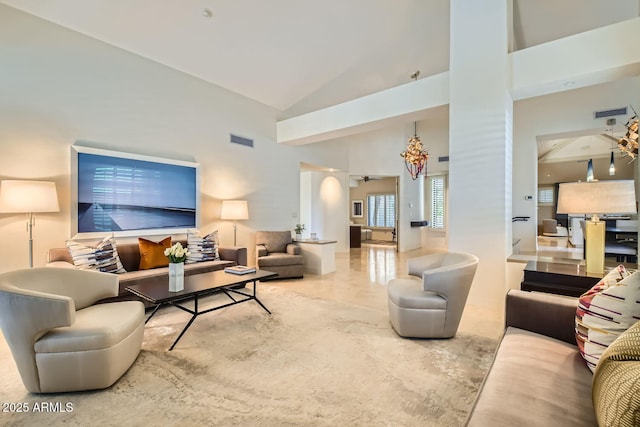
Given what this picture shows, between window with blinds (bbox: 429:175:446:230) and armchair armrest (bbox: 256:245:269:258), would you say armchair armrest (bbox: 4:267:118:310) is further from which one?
window with blinds (bbox: 429:175:446:230)

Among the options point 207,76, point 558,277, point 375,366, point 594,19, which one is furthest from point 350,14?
point 375,366

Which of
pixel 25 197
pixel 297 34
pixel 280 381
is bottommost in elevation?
pixel 280 381

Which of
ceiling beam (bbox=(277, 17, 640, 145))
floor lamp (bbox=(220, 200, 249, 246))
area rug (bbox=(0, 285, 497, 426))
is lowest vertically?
area rug (bbox=(0, 285, 497, 426))

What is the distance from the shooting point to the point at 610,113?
5.50m

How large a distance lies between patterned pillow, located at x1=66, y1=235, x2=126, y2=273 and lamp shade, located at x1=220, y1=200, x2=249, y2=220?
1782mm

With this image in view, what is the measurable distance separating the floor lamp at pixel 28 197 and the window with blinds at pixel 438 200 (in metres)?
10.0

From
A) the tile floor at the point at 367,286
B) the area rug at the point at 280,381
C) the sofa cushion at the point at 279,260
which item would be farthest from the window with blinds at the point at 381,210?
the area rug at the point at 280,381

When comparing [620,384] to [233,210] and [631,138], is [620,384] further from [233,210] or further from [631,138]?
[631,138]

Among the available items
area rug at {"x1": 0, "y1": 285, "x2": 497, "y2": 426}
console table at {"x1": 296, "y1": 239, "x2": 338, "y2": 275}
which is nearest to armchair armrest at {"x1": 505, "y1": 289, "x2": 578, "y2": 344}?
area rug at {"x1": 0, "y1": 285, "x2": 497, "y2": 426}

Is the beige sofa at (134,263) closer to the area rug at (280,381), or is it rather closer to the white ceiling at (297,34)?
the area rug at (280,381)

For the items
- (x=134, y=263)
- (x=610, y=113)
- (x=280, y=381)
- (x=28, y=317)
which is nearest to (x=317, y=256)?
(x=134, y=263)

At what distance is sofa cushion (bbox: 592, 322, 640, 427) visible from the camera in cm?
91

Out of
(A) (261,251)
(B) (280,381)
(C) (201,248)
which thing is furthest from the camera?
(A) (261,251)

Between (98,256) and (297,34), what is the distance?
13.8ft
